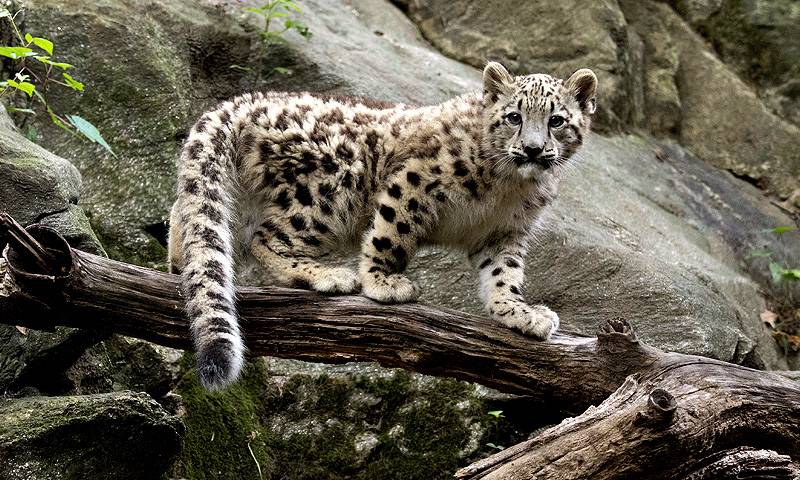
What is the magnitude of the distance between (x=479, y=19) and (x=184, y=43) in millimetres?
3925

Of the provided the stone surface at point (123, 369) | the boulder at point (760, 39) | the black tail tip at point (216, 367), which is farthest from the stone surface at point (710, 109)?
the black tail tip at point (216, 367)

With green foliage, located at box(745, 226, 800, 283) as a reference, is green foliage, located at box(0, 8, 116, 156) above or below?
above

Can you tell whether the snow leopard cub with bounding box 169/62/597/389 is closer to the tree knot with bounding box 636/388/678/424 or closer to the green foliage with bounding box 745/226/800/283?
the tree knot with bounding box 636/388/678/424

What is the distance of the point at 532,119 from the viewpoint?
5246mm

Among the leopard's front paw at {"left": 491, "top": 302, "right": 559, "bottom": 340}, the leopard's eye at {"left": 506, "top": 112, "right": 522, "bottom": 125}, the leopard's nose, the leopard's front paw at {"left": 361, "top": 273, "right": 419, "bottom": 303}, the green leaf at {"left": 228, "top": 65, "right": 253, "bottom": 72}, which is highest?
the leopard's eye at {"left": 506, "top": 112, "right": 522, "bottom": 125}

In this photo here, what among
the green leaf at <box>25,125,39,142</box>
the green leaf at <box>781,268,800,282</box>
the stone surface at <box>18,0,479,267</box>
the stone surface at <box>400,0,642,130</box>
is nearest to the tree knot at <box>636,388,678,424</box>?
the stone surface at <box>18,0,479,267</box>

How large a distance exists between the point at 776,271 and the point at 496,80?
173 inches

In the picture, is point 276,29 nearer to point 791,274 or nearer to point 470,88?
point 470,88

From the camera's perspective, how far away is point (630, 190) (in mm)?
8711

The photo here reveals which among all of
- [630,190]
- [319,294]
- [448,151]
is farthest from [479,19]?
[319,294]

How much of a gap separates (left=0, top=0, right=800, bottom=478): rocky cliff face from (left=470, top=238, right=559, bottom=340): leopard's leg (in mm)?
1107

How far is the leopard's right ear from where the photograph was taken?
5465 mm

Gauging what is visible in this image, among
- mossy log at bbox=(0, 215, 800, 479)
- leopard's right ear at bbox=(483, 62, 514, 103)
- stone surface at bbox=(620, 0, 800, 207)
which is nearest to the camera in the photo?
mossy log at bbox=(0, 215, 800, 479)

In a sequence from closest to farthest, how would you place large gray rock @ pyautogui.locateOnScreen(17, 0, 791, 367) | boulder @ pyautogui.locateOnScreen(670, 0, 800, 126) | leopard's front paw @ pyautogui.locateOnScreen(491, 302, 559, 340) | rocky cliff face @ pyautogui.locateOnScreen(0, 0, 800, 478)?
leopard's front paw @ pyautogui.locateOnScreen(491, 302, 559, 340) < rocky cliff face @ pyautogui.locateOnScreen(0, 0, 800, 478) < large gray rock @ pyautogui.locateOnScreen(17, 0, 791, 367) < boulder @ pyautogui.locateOnScreen(670, 0, 800, 126)
